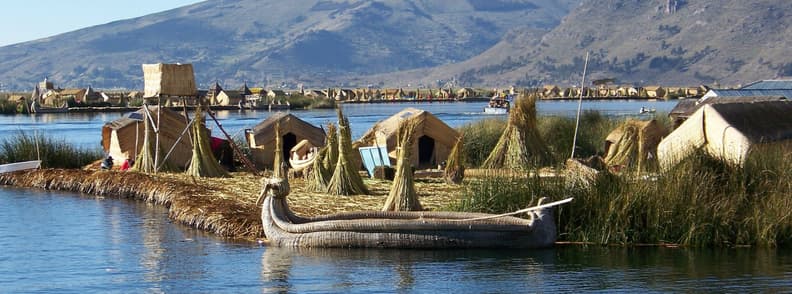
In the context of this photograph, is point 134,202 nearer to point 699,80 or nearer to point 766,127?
point 766,127

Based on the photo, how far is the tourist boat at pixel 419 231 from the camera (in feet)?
44.9

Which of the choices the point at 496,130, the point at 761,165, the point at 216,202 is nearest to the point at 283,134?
the point at 496,130

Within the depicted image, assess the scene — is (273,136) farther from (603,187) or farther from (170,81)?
(603,187)

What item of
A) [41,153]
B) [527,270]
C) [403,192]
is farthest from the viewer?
[41,153]

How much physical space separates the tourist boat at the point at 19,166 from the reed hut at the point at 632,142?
992cm

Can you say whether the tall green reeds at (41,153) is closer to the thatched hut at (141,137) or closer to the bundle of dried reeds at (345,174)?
the thatched hut at (141,137)

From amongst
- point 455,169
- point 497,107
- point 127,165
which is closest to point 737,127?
point 455,169

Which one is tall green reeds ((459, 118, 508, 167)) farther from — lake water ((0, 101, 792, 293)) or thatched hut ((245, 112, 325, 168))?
lake water ((0, 101, 792, 293))

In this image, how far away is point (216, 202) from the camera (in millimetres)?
17125

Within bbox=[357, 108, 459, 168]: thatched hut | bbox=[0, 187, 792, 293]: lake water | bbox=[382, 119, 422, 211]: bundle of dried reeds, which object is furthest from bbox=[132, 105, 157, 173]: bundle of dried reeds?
bbox=[382, 119, 422, 211]: bundle of dried reeds

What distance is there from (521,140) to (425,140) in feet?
11.2

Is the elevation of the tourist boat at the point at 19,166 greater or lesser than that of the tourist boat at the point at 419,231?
greater

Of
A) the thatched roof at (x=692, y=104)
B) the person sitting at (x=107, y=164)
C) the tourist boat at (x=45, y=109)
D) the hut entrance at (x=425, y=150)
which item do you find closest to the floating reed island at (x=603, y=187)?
the hut entrance at (x=425, y=150)

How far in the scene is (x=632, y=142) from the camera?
854 inches
